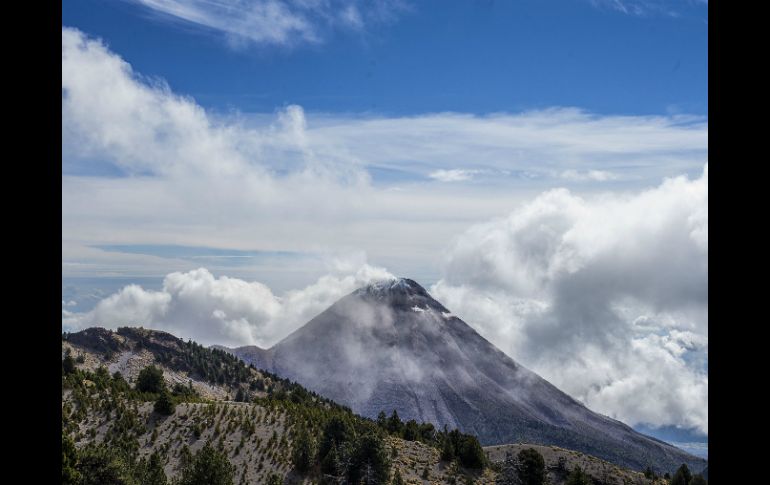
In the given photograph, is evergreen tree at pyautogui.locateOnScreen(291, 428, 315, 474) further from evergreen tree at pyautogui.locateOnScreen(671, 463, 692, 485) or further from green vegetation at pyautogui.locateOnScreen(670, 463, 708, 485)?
evergreen tree at pyautogui.locateOnScreen(671, 463, 692, 485)

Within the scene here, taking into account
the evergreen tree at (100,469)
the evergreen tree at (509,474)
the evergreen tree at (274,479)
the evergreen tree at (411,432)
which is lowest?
the evergreen tree at (509,474)

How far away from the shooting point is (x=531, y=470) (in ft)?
194

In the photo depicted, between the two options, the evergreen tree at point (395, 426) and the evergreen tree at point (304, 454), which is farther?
the evergreen tree at point (395, 426)

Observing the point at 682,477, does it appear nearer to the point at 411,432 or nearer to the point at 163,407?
the point at 411,432

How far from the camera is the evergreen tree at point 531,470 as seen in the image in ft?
192

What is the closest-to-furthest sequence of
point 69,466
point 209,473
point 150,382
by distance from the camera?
point 69,466, point 209,473, point 150,382

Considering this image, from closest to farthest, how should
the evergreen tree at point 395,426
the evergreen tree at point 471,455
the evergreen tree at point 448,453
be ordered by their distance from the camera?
the evergreen tree at point 471,455, the evergreen tree at point 448,453, the evergreen tree at point 395,426

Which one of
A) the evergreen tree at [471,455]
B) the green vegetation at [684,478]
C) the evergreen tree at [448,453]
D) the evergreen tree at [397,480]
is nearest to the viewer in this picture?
the evergreen tree at [397,480]

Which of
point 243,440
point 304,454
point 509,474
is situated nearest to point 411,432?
point 509,474

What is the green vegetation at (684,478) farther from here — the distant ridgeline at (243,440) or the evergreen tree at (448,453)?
the evergreen tree at (448,453)

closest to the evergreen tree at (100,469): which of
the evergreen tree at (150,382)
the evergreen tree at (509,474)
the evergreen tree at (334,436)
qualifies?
the evergreen tree at (334,436)

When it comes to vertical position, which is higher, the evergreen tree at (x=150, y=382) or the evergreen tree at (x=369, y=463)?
the evergreen tree at (x=150, y=382)
